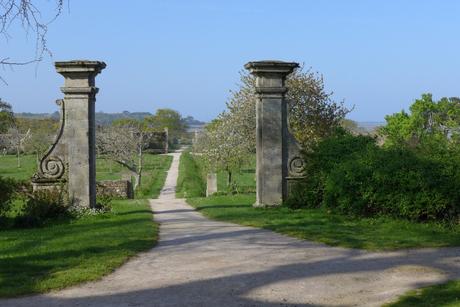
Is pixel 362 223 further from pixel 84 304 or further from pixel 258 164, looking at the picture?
pixel 84 304

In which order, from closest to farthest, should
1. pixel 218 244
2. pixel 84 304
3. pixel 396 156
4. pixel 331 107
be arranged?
pixel 84 304
pixel 218 244
pixel 396 156
pixel 331 107

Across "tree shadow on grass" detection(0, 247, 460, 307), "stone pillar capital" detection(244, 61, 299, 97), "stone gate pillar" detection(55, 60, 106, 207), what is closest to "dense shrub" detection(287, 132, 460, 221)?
"stone pillar capital" detection(244, 61, 299, 97)

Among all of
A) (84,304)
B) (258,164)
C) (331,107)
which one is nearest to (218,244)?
(84,304)

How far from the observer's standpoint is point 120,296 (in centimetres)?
556

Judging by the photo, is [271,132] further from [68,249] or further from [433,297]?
[433,297]

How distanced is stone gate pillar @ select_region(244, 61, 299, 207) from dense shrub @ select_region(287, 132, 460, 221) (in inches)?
47.2

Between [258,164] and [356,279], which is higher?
[258,164]

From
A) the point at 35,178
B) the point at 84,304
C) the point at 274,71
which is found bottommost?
the point at 84,304

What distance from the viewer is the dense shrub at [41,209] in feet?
38.1

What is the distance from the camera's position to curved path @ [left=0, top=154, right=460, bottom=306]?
17.7ft

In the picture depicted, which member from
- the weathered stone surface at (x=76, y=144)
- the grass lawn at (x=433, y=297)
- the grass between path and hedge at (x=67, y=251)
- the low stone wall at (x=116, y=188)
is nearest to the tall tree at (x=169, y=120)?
the low stone wall at (x=116, y=188)

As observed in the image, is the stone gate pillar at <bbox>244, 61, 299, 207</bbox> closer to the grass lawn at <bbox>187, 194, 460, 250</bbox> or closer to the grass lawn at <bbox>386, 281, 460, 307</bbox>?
the grass lawn at <bbox>187, 194, 460, 250</bbox>

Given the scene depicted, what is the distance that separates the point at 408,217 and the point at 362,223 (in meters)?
0.86

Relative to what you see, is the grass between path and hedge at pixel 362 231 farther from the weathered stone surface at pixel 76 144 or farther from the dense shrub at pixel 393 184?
the weathered stone surface at pixel 76 144
